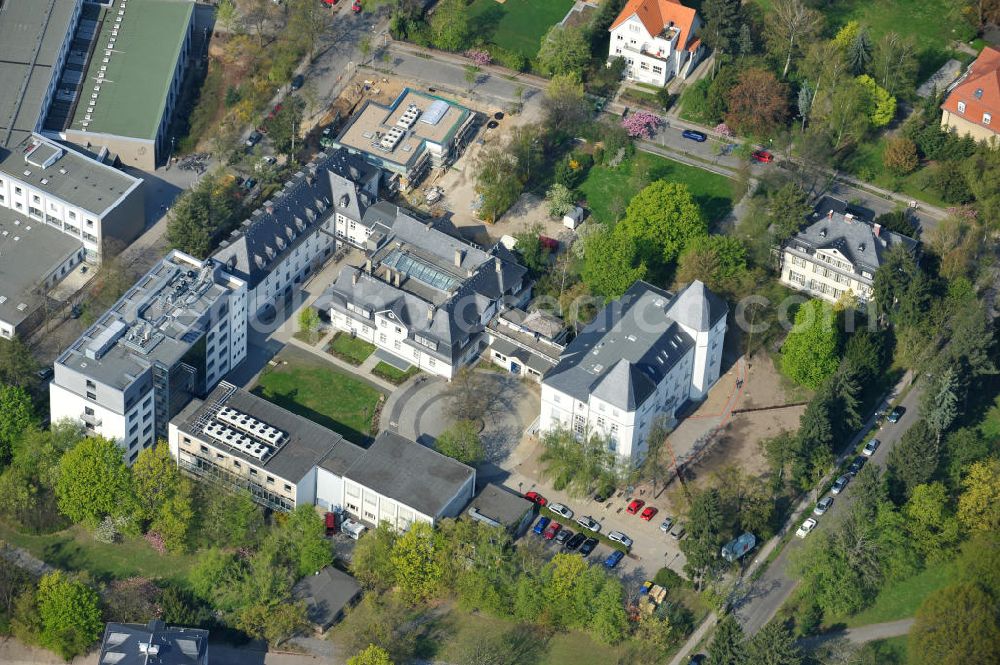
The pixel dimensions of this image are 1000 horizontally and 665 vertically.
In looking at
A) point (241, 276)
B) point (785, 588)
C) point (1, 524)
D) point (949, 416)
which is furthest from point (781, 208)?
point (1, 524)

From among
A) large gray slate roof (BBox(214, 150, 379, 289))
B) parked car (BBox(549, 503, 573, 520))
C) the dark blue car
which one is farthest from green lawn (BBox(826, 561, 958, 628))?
large gray slate roof (BBox(214, 150, 379, 289))

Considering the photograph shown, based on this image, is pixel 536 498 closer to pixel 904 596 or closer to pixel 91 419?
pixel 904 596

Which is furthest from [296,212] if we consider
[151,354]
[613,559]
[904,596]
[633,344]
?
[904,596]

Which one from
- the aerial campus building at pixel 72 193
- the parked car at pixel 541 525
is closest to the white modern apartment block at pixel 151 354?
the aerial campus building at pixel 72 193

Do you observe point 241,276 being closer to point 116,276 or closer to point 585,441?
point 116,276

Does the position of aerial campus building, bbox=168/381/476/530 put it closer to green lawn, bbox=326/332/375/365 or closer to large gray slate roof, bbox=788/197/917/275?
green lawn, bbox=326/332/375/365

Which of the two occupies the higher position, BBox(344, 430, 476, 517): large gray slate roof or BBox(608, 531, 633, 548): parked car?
BBox(344, 430, 476, 517): large gray slate roof

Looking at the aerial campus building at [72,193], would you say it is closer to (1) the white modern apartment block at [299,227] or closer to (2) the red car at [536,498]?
(1) the white modern apartment block at [299,227]
